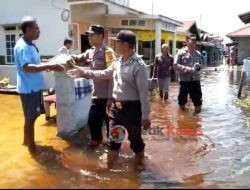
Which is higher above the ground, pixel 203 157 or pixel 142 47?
pixel 142 47

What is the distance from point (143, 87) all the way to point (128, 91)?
23cm

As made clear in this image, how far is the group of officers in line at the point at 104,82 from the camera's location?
502 centimetres

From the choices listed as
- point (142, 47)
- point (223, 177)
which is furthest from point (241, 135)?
point (142, 47)

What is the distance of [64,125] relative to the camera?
703cm

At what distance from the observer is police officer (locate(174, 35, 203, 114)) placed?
30.5 feet

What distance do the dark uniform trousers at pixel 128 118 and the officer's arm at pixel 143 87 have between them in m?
0.19

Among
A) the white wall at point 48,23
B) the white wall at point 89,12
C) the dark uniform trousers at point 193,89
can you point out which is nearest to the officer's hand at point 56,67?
the dark uniform trousers at point 193,89

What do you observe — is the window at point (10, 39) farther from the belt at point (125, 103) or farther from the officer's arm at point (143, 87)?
the officer's arm at point (143, 87)

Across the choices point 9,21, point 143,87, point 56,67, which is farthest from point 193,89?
point 9,21

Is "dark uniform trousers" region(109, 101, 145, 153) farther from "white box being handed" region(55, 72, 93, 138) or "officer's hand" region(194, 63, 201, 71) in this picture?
"officer's hand" region(194, 63, 201, 71)

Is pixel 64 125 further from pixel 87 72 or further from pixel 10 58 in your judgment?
pixel 10 58

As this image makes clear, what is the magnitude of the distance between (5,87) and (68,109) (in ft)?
25.1

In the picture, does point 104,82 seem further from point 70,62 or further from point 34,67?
point 34,67

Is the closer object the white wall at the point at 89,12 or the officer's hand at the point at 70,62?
the officer's hand at the point at 70,62
